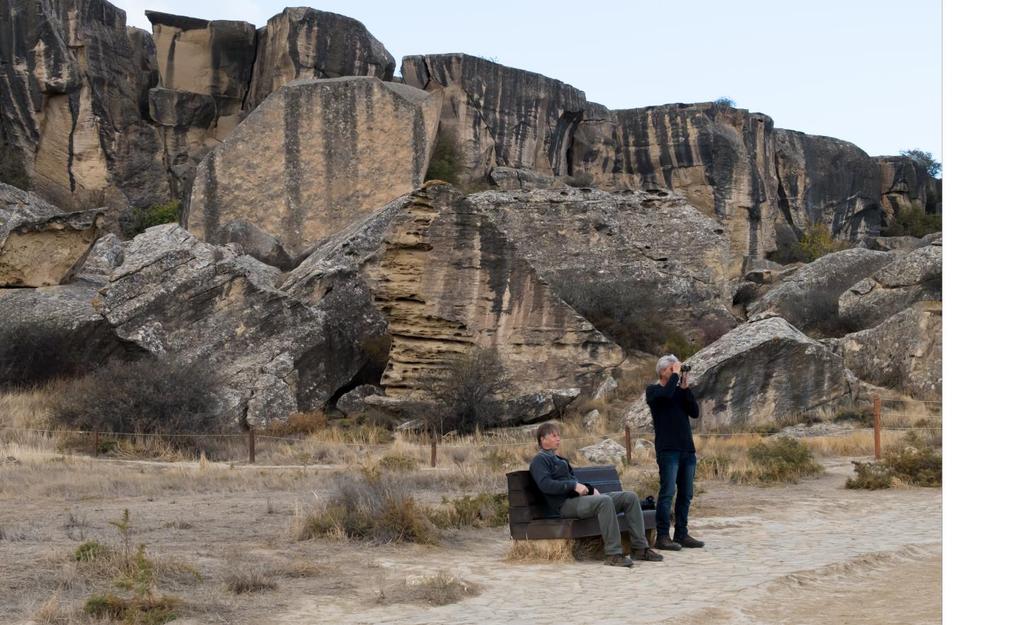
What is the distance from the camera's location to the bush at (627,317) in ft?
89.4

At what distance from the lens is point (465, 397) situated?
21344mm

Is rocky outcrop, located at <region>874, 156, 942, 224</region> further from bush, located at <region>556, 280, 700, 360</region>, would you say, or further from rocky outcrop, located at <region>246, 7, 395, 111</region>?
bush, located at <region>556, 280, 700, 360</region>

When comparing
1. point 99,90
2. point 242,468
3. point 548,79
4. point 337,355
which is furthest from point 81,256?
point 548,79

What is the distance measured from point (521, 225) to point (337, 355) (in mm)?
11021

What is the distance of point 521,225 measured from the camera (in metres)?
33.9

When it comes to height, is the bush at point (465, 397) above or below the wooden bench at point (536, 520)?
above

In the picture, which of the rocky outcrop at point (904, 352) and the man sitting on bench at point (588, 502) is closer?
the man sitting on bench at point (588, 502)

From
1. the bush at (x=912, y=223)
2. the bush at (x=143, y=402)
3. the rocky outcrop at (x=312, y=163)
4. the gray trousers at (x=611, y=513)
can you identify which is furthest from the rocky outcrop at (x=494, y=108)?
the gray trousers at (x=611, y=513)

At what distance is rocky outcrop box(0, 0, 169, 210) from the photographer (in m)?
38.9

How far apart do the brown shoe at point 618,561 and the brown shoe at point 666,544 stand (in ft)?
2.27

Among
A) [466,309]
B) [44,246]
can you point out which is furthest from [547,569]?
[44,246]

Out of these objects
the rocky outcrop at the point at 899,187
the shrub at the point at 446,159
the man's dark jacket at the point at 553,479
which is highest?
the rocky outcrop at the point at 899,187

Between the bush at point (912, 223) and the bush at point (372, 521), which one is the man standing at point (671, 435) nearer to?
the bush at point (372, 521)

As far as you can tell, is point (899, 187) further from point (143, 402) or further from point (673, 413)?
point (673, 413)
